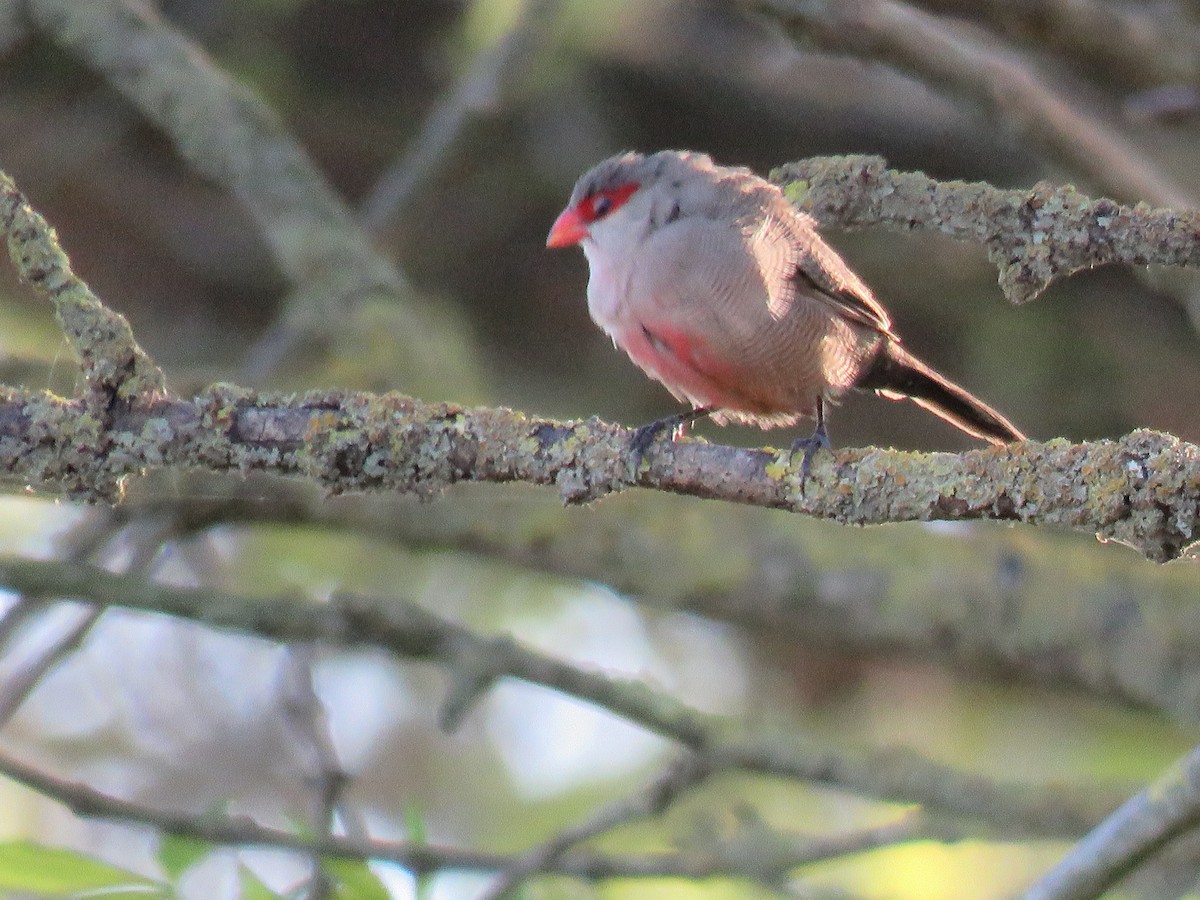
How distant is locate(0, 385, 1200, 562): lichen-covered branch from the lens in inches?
91.4

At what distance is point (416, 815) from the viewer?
3354 millimetres

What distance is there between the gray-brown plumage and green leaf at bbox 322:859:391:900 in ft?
4.60

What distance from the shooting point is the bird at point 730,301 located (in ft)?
12.2

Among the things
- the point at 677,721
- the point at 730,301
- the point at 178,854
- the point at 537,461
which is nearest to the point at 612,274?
the point at 730,301

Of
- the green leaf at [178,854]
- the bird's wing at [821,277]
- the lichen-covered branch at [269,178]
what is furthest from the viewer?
the lichen-covered branch at [269,178]

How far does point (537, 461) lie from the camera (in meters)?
2.49

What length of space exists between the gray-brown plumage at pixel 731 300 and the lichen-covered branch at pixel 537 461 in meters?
1.17

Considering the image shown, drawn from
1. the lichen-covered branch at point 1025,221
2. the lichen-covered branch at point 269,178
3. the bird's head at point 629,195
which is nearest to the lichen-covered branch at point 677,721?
the lichen-covered branch at point 269,178

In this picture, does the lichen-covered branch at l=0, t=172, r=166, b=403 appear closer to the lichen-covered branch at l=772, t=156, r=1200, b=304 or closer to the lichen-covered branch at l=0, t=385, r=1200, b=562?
the lichen-covered branch at l=0, t=385, r=1200, b=562

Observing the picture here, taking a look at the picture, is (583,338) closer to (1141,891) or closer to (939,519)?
(1141,891)

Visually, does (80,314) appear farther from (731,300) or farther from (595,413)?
(595,413)

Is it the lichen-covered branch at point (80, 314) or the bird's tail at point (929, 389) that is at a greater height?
the bird's tail at point (929, 389)

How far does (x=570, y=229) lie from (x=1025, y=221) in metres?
2.05

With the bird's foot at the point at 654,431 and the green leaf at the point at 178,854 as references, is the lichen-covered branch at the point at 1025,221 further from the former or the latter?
the green leaf at the point at 178,854
